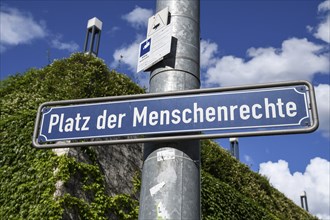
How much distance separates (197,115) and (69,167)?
4.32 meters

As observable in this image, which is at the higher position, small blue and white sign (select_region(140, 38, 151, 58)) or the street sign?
small blue and white sign (select_region(140, 38, 151, 58))

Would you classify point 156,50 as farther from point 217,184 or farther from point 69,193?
point 217,184

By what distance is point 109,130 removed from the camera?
220 cm

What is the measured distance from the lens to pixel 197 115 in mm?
2053

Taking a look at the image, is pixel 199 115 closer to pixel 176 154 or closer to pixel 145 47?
pixel 176 154

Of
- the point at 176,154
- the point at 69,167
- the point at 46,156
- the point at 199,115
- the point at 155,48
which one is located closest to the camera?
the point at 176,154

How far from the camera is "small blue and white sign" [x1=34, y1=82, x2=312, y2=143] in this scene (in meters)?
1.98

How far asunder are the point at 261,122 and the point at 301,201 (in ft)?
66.6

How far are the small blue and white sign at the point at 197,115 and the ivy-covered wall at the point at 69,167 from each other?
3.57 meters

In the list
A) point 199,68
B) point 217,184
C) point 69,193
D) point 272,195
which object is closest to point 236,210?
point 217,184

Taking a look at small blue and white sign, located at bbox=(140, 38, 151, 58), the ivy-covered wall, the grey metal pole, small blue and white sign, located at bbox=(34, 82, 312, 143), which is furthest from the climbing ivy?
the grey metal pole

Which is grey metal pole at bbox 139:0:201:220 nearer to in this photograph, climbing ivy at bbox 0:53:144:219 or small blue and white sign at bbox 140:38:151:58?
small blue and white sign at bbox 140:38:151:58

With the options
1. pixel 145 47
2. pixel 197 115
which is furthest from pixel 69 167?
pixel 197 115

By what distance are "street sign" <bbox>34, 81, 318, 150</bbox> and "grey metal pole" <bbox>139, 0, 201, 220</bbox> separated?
0.08 meters
